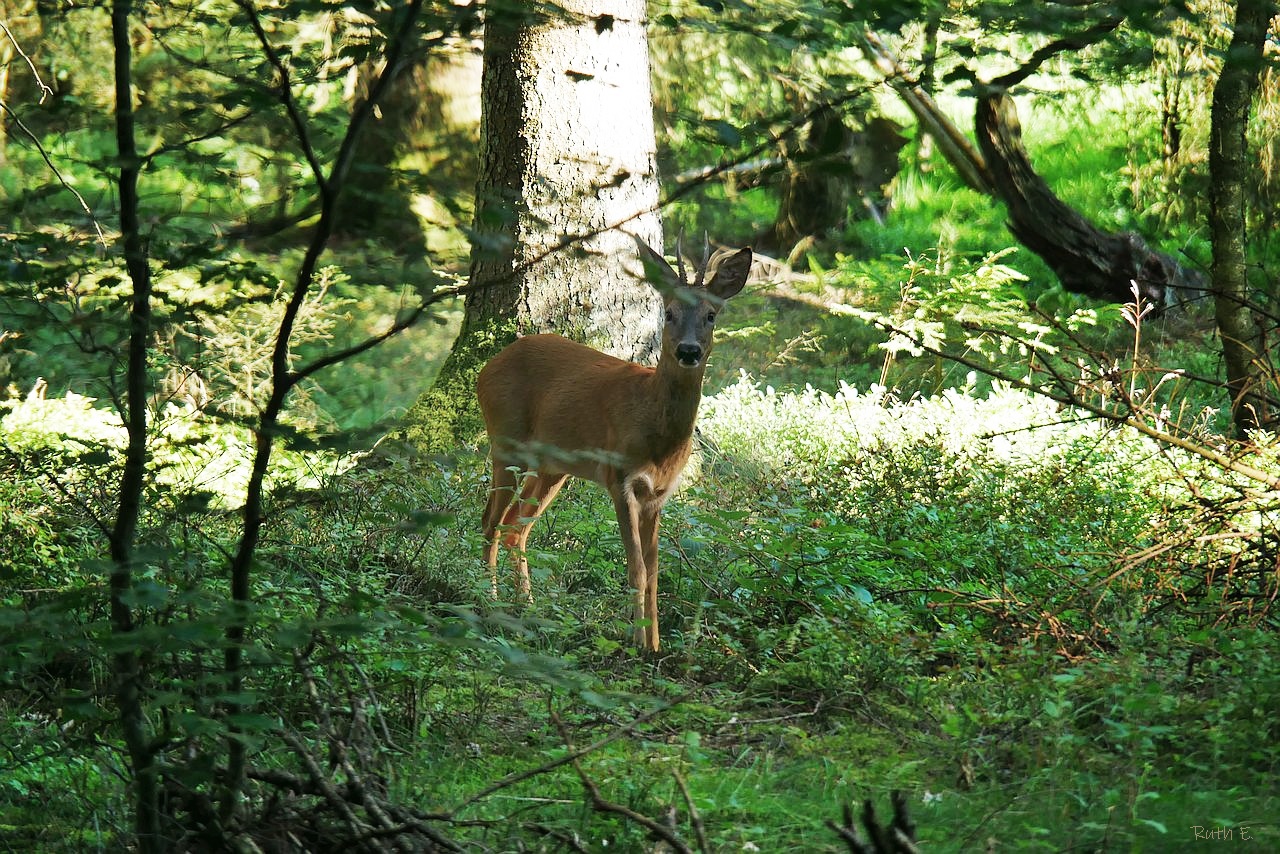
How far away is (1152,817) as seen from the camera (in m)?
3.31

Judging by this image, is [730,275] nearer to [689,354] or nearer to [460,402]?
[689,354]

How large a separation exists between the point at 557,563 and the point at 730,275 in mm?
1819

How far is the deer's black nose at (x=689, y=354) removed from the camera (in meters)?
6.26

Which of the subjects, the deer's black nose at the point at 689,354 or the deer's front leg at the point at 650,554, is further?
the deer's black nose at the point at 689,354

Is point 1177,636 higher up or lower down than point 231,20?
lower down

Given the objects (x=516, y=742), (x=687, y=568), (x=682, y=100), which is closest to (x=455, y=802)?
(x=516, y=742)

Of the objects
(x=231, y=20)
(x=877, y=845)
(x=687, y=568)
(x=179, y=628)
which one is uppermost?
(x=231, y=20)

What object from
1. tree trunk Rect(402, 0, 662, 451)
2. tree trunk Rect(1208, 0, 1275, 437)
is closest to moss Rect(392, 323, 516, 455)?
tree trunk Rect(402, 0, 662, 451)

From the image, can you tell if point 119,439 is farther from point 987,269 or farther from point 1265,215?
point 1265,215

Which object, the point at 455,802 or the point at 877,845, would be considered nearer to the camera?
the point at 877,845

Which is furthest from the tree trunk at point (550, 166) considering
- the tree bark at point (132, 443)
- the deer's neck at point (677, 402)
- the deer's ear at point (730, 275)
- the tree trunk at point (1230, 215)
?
the tree bark at point (132, 443)

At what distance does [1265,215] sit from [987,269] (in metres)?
2.60

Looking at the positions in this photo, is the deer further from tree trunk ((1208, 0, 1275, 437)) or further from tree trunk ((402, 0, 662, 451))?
tree trunk ((1208, 0, 1275, 437))

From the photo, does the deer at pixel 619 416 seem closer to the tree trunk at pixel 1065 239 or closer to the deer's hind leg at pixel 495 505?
the deer's hind leg at pixel 495 505
